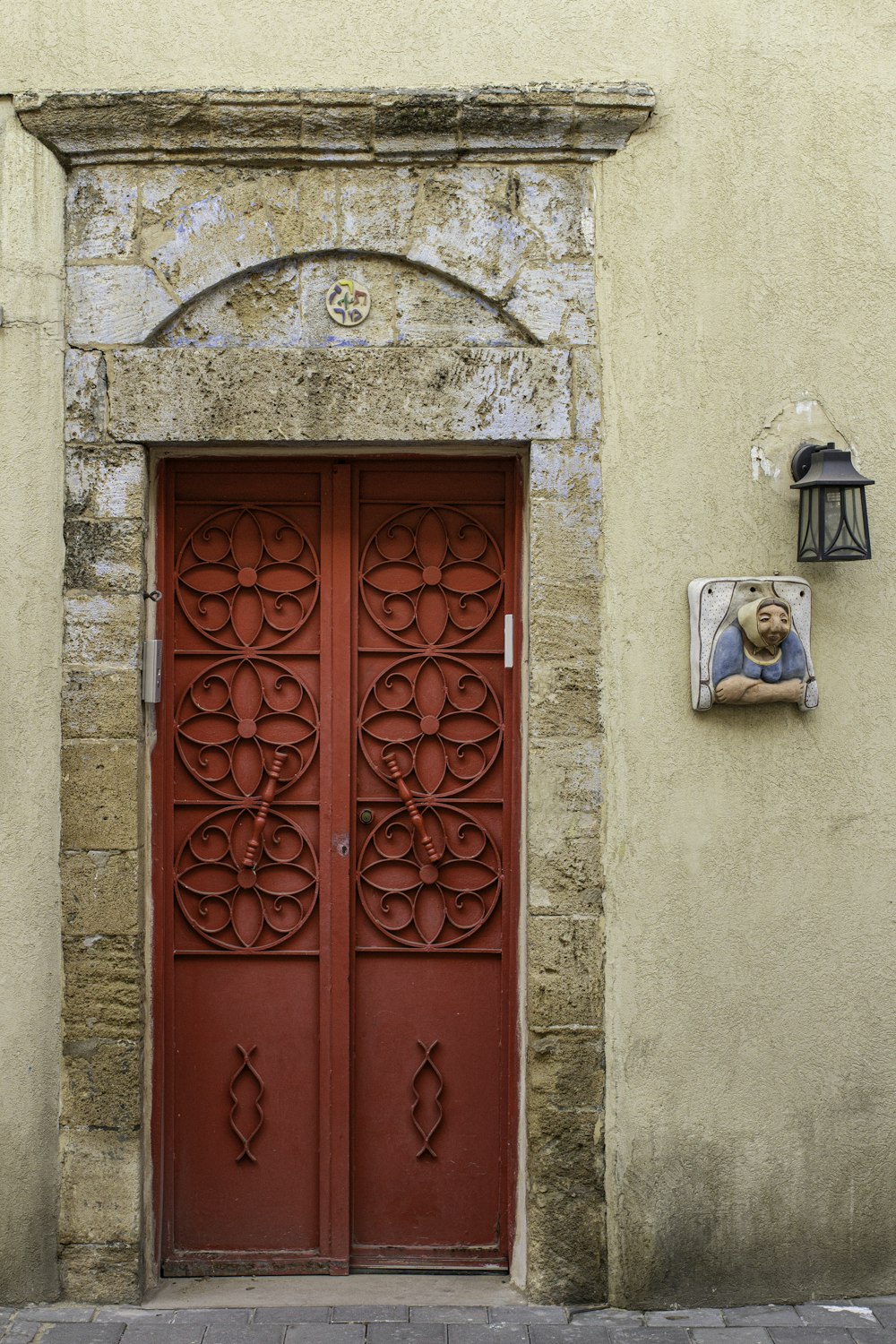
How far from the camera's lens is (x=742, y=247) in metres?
3.80

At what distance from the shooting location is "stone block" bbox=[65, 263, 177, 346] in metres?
3.78

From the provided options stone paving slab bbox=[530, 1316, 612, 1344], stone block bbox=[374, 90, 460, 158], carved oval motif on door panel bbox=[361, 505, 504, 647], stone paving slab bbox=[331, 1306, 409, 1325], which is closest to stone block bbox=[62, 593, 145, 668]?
carved oval motif on door panel bbox=[361, 505, 504, 647]

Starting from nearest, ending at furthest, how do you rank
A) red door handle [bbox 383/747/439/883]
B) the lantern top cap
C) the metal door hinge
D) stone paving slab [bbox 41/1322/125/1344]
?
stone paving slab [bbox 41/1322/125/1344]
the lantern top cap
the metal door hinge
red door handle [bbox 383/747/439/883]

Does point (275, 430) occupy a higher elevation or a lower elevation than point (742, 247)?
lower

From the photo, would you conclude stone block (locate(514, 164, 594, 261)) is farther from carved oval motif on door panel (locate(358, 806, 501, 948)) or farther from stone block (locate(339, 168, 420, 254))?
carved oval motif on door panel (locate(358, 806, 501, 948))

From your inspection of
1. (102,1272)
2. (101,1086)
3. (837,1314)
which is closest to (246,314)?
(101,1086)

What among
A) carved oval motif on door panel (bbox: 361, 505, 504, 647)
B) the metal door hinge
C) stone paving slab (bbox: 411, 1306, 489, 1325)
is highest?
carved oval motif on door panel (bbox: 361, 505, 504, 647)

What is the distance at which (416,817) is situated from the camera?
3.96 m

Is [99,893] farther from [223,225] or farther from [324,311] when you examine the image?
[223,225]

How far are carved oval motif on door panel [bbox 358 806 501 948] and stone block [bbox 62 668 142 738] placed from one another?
0.83 m

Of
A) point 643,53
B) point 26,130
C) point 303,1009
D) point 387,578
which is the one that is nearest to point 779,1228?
point 303,1009

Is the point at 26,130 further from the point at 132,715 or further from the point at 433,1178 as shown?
the point at 433,1178

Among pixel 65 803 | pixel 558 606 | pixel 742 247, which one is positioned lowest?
pixel 65 803

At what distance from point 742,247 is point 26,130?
6.89 feet
